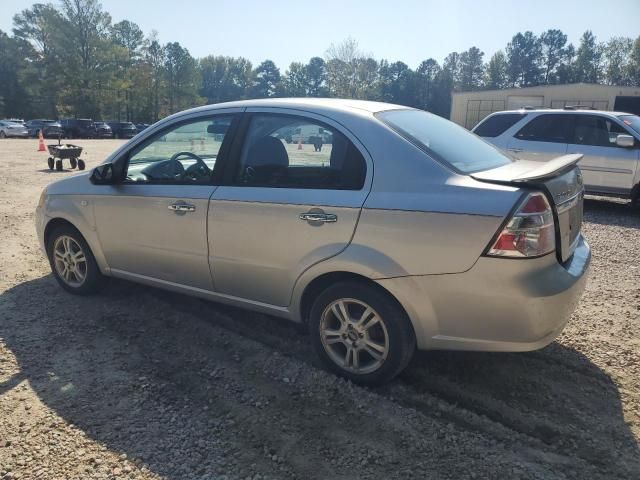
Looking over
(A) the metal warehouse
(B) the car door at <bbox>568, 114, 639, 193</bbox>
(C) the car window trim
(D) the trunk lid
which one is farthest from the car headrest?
(A) the metal warehouse

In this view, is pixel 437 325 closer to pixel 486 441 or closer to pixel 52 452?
pixel 486 441

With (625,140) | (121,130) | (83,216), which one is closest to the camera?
(83,216)

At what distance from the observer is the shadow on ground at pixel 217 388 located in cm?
256

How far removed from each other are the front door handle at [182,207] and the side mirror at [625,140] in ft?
25.9

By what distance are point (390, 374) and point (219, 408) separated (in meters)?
1.05

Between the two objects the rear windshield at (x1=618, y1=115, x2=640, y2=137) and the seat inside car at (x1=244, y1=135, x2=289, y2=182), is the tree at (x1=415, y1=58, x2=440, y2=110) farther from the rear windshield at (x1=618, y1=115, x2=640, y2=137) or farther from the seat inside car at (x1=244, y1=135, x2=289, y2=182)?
the seat inside car at (x1=244, y1=135, x2=289, y2=182)

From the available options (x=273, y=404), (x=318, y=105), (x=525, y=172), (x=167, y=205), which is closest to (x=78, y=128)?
(x=167, y=205)

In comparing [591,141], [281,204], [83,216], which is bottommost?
[83,216]

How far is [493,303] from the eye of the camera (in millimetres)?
2604

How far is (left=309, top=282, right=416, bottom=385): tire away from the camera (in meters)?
2.89

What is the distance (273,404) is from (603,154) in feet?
27.1

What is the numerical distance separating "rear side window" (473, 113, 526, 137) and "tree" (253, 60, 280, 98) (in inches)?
4175

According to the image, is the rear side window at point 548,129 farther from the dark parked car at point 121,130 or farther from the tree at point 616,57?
the tree at point 616,57

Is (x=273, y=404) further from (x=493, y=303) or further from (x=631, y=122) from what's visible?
(x=631, y=122)
